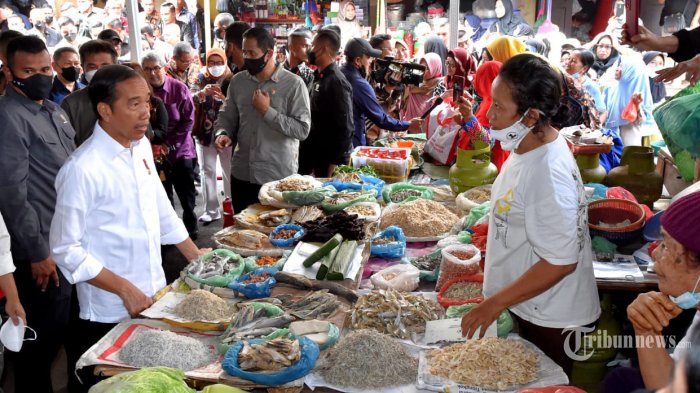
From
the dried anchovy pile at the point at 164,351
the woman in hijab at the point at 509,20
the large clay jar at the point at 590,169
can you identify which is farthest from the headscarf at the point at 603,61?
the dried anchovy pile at the point at 164,351

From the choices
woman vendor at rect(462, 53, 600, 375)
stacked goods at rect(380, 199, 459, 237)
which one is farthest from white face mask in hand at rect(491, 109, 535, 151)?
stacked goods at rect(380, 199, 459, 237)

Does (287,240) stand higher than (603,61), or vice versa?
(603,61)

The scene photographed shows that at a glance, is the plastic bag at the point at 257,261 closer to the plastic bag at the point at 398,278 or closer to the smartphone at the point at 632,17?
the plastic bag at the point at 398,278

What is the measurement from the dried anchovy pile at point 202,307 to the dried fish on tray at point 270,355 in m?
0.39

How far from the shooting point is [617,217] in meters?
3.48

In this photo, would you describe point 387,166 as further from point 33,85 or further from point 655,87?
point 655,87

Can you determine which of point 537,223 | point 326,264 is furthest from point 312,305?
point 537,223

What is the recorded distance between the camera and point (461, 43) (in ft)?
29.3

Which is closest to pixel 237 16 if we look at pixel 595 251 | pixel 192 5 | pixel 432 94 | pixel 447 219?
pixel 192 5

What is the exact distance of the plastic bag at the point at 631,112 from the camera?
7.75 metres

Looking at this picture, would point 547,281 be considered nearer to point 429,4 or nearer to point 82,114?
point 82,114

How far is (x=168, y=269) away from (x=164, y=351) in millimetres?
3513

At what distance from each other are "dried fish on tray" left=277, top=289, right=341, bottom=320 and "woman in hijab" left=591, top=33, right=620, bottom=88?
6.66 m

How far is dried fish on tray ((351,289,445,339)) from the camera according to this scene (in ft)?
8.61
